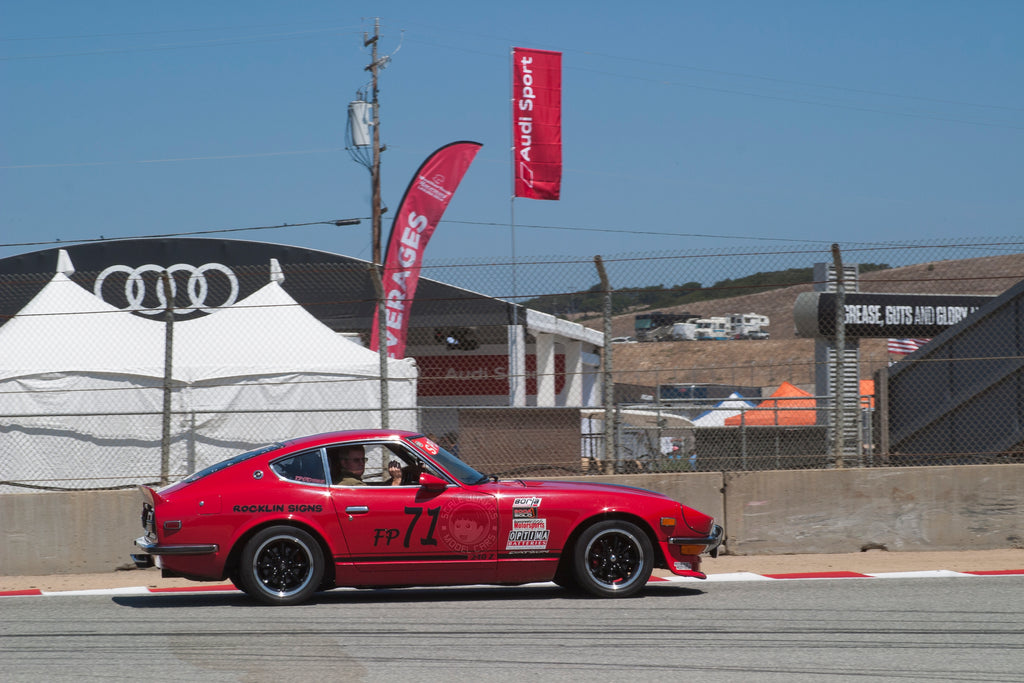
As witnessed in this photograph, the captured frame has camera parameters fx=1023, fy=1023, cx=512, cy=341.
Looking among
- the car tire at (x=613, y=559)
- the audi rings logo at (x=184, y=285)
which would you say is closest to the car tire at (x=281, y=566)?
the car tire at (x=613, y=559)

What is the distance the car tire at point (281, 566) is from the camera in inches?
283

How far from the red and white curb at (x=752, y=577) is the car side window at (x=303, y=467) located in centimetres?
153

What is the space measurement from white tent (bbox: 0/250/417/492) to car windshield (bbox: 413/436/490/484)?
217 inches

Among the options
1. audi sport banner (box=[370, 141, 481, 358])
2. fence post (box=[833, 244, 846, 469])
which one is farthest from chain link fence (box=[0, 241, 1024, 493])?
audi sport banner (box=[370, 141, 481, 358])

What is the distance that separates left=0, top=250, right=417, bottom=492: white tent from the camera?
1392 centimetres

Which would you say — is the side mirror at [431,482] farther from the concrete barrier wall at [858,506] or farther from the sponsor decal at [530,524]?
the concrete barrier wall at [858,506]

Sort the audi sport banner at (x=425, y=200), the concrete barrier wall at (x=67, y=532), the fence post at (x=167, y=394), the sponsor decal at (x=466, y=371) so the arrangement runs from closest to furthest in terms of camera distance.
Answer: the concrete barrier wall at (x=67, y=532), the fence post at (x=167, y=394), the audi sport banner at (x=425, y=200), the sponsor decal at (x=466, y=371)

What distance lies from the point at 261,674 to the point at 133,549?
4818 mm

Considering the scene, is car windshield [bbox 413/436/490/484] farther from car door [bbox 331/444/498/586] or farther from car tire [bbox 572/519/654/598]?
car tire [bbox 572/519/654/598]

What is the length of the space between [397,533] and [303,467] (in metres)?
0.86

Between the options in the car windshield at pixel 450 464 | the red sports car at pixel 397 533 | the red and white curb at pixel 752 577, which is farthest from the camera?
the red and white curb at pixel 752 577

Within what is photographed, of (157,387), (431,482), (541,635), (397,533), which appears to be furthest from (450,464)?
(157,387)

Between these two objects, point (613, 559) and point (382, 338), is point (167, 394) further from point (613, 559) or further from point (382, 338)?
point (613, 559)

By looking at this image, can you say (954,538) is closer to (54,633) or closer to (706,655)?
(706,655)
